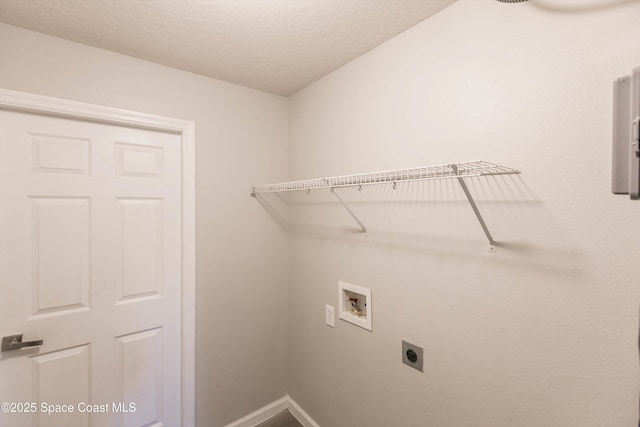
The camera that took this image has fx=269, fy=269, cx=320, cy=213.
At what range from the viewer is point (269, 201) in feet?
6.88

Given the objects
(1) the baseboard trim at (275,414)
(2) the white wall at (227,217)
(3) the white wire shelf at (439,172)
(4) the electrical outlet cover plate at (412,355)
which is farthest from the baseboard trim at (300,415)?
(3) the white wire shelf at (439,172)

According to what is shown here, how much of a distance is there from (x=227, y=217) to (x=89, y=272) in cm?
80

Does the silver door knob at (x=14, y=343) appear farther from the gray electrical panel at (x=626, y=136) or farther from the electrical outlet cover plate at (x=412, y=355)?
the gray electrical panel at (x=626, y=136)

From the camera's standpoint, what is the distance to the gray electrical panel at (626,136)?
0.53 metres

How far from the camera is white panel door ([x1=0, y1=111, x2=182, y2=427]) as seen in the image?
→ 4.34 feet

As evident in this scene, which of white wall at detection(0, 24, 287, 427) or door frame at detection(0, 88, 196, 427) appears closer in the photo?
white wall at detection(0, 24, 287, 427)

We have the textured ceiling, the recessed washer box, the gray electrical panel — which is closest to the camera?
the gray electrical panel

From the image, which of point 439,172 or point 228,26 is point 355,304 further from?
point 228,26

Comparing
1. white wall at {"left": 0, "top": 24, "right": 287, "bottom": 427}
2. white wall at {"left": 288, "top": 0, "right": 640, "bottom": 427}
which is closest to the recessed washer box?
white wall at {"left": 288, "top": 0, "right": 640, "bottom": 427}

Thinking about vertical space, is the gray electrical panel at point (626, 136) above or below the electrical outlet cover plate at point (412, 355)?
above

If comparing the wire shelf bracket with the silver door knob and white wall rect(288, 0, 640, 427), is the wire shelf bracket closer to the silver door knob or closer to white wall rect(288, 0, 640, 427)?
white wall rect(288, 0, 640, 427)

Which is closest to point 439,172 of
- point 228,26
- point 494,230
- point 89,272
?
point 494,230

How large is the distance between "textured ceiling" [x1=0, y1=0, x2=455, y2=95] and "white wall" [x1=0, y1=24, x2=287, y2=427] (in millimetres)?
145

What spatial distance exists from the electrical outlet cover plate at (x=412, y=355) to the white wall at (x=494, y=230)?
35mm
